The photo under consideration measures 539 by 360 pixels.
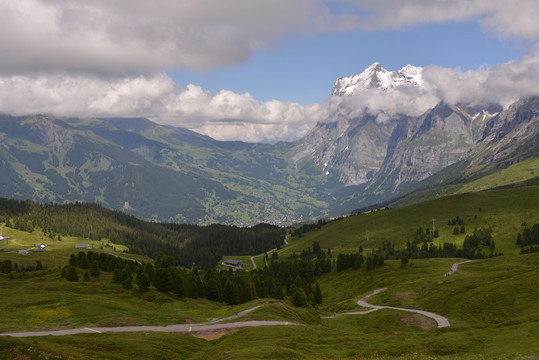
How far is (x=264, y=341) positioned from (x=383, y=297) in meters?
71.7

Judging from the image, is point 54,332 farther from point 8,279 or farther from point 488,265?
point 488,265

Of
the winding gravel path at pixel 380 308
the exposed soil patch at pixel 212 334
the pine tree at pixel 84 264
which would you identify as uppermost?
the exposed soil patch at pixel 212 334

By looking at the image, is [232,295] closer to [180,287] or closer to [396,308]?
[180,287]

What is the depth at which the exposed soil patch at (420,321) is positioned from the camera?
84.5 metres

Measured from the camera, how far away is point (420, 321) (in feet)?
290

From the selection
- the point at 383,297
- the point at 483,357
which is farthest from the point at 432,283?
the point at 483,357

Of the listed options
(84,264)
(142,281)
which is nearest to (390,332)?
(142,281)

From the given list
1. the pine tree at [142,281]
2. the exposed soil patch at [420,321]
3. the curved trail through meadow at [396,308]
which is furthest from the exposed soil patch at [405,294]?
the pine tree at [142,281]

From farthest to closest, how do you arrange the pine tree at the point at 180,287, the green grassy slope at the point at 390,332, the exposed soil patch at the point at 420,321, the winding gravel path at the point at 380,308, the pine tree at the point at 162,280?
the pine tree at the point at 162,280
the pine tree at the point at 180,287
the winding gravel path at the point at 380,308
the exposed soil patch at the point at 420,321
the green grassy slope at the point at 390,332

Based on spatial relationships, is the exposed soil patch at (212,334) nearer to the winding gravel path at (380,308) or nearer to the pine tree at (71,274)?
the winding gravel path at (380,308)

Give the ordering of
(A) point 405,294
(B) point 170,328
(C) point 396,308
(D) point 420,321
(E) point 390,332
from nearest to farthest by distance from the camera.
Answer: (B) point 170,328 → (E) point 390,332 → (D) point 420,321 → (C) point 396,308 → (A) point 405,294

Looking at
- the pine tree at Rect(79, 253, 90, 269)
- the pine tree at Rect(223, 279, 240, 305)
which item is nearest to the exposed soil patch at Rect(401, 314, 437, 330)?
the pine tree at Rect(223, 279, 240, 305)

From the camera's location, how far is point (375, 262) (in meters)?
168

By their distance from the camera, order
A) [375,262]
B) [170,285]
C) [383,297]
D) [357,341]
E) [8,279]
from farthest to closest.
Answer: [375,262] < [8,279] < [383,297] < [170,285] < [357,341]
